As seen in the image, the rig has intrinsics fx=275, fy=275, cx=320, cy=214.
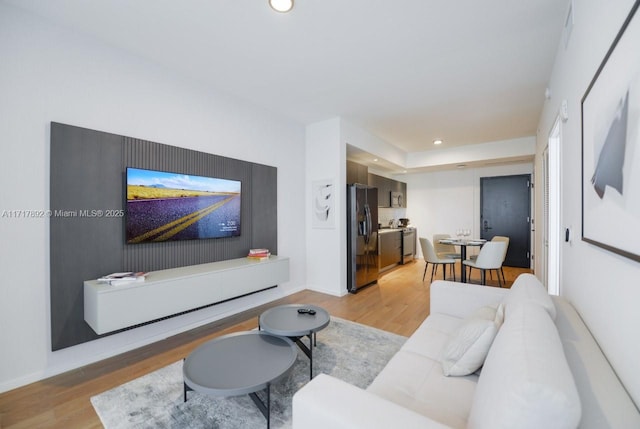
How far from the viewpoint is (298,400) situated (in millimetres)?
977

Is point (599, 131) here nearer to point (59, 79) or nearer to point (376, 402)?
point (376, 402)

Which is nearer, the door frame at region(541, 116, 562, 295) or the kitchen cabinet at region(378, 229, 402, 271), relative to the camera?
the door frame at region(541, 116, 562, 295)

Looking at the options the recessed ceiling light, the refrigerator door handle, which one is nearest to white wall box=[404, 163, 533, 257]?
the refrigerator door handle

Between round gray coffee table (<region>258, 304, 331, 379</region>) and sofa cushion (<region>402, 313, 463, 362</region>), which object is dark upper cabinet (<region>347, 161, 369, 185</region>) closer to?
round gray coffee table (<region>258, 304, 331, 379</region>)

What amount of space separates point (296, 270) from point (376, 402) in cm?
353

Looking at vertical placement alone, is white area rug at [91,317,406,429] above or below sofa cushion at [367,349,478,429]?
below

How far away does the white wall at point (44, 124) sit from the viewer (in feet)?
6.56

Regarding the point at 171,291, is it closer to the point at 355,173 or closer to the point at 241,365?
the point at 241,365

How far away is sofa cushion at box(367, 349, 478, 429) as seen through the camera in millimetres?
1167

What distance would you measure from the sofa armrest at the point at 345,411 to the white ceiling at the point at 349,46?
7.84 feet

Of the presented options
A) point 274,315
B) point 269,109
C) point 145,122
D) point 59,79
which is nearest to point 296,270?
point 274,315

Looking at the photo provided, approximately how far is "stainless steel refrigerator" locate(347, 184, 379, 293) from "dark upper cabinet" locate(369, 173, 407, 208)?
4.09ft

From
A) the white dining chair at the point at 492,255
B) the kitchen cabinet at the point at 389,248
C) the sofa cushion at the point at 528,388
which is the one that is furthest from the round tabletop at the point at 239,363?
the kitchen cabinet at the point at 389,248

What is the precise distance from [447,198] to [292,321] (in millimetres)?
6117
